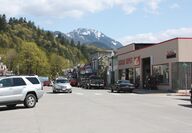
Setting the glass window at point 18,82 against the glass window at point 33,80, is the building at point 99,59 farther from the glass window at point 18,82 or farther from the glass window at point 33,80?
the glass window at point 18,82

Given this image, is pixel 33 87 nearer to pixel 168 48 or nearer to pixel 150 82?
pixel 168 48

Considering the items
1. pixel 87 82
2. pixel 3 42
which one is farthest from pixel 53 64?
pixel 87 82

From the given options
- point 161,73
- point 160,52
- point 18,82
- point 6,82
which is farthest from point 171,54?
point 6,82

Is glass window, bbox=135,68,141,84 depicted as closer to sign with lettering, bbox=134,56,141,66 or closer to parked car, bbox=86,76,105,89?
sign with lettering, bbox=134,56,141,66

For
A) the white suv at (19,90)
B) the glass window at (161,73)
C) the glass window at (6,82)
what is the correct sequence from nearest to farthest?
the white suv at (19,90), the glass window at (6,82), the glass window at (161,73)

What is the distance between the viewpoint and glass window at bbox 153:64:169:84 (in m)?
54.1

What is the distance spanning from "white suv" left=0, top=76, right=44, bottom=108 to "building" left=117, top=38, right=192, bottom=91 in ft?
84.7

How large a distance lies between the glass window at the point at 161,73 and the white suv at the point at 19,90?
29.1 meters

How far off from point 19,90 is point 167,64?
31.0m

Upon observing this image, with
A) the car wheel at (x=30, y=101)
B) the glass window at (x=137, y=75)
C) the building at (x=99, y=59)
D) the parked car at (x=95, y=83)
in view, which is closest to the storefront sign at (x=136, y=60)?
the glass window at (x=137, y=75)

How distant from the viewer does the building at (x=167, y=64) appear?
4978 centimetres

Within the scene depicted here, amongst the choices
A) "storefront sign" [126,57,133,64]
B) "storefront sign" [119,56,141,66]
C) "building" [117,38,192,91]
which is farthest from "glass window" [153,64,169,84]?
"storefront sign" [126,57,133,64]

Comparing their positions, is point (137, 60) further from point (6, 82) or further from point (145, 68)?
point (6, 82)

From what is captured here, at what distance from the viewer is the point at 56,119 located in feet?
61.6
